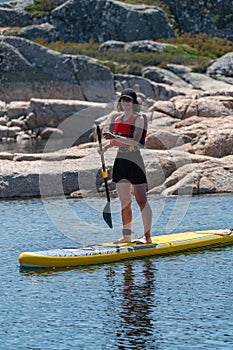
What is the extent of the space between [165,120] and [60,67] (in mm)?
23920

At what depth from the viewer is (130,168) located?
11984 mm

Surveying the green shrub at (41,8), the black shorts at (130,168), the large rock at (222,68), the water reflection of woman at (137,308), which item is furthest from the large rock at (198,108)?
the green shrub at (41,8)

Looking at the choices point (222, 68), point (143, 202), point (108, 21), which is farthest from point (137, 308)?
point (108, 21)

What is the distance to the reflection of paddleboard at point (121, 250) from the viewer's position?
11562 mm

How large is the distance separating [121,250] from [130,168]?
1.05 metres

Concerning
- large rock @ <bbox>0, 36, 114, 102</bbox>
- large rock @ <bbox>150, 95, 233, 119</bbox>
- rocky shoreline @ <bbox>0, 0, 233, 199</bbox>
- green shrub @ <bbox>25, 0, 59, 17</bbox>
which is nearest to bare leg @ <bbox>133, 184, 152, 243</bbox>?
rocky shoreline @ <bbox>0, 0, 233, 199</bbox>

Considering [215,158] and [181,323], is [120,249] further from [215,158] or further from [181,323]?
[215,158]

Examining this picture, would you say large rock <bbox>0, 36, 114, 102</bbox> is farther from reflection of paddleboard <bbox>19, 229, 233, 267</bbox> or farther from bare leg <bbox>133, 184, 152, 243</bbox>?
bare leg <bbox>133, 184, 152, 243</bbox>

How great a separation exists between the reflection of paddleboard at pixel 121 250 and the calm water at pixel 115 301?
0.43 ft

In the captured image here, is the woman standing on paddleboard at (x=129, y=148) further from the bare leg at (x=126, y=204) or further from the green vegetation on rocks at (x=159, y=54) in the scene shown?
the green vegetation on rocks at (x=159, y=54)

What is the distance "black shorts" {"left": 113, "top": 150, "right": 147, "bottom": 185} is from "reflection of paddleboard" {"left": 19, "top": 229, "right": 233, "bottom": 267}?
0.88 m

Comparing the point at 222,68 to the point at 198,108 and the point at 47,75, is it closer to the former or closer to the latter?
the point at 47,75

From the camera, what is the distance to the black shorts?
39.2 ft

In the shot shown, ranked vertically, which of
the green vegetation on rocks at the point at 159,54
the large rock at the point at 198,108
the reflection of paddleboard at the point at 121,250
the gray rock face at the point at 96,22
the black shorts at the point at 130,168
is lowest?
the green vegetation on rocks at the point at 159,54
